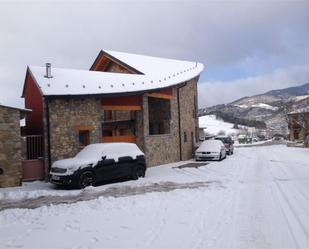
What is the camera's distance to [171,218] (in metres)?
7.65

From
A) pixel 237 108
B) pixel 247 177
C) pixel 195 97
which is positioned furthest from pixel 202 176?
pixel 237 108

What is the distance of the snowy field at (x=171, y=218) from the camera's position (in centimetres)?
607

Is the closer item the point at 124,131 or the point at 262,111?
the point at 124,131

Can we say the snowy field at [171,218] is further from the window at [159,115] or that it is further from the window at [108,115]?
the window at [108,115]

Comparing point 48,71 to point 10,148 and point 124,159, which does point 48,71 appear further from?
point 124,159

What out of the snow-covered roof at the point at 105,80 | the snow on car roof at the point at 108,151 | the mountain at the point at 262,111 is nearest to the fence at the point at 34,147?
the snow-covered roof at the point at 105,80

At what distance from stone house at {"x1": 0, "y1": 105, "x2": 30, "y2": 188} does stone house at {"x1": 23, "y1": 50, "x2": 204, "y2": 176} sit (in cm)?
142

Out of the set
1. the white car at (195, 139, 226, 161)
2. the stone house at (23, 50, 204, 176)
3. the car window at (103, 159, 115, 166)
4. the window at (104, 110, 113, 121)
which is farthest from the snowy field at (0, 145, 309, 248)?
the window at (104, 110, 113, 121)

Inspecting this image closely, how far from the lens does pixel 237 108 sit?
117312 mm

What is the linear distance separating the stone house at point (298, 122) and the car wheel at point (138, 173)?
37571 mm

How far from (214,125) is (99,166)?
7658 centimetres

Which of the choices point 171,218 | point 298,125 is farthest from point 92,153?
point 298,125

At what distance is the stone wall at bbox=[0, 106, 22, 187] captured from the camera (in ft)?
43.4

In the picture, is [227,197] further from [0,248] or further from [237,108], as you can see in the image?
[237,108]
